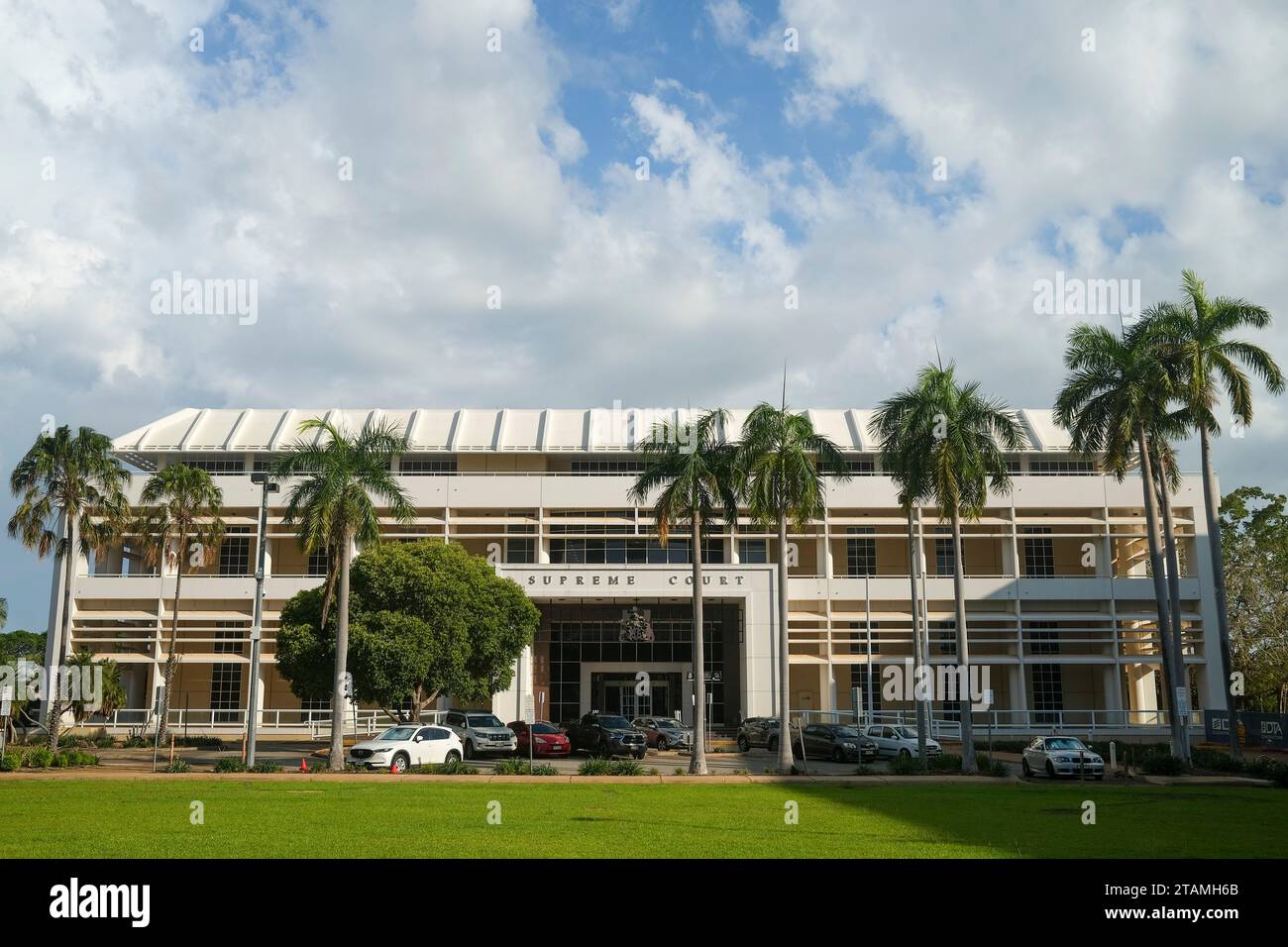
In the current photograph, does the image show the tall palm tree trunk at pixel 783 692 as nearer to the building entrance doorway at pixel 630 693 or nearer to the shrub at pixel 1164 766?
the shrub at pixel 1164 766

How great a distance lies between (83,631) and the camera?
58406 millimetres

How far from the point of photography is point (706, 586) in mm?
55281

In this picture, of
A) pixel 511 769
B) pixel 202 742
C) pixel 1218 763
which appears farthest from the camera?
pixel 202 742

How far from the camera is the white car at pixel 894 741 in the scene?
3838cm

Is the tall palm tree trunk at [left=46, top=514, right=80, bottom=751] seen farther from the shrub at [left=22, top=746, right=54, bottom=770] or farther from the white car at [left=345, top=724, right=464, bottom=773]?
the white car at [left=345, top=724, right=464, bottom=773]

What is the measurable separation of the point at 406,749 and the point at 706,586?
23860 millimetres

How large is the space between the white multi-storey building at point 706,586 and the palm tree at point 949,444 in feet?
60.2

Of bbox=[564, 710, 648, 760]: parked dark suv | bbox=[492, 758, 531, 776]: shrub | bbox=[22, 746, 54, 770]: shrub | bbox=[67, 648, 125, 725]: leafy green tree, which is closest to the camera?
bbox=[492, 758, 531, 776]: shrub

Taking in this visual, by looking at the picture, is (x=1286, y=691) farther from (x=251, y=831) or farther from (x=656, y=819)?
(x=251, y=831)

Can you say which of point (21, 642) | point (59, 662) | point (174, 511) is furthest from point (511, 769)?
point (21, 642)

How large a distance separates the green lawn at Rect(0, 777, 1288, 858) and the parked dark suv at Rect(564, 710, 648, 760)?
11338 millimetres

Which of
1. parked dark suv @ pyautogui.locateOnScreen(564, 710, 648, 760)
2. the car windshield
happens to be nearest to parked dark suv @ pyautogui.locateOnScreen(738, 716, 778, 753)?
parked dark suv @ pyautogui.locateOnScreen(564, 710, 648, 760)

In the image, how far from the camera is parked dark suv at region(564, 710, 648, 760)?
1540 inches

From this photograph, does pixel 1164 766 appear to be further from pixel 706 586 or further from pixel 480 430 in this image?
pixel 480 430
